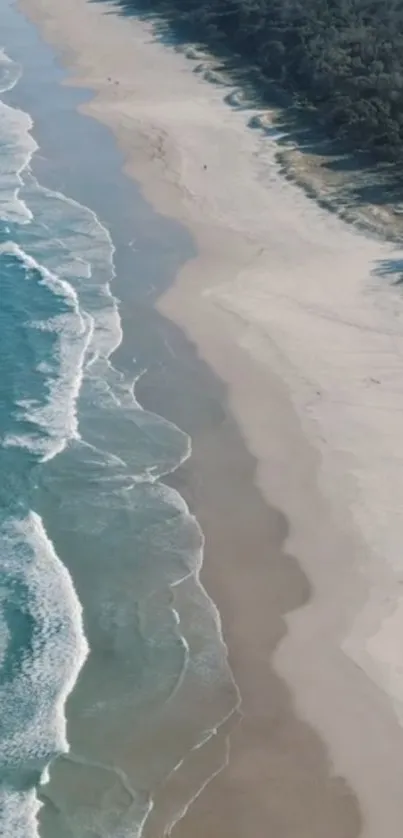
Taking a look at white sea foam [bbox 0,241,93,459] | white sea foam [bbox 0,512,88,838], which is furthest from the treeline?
white sea foam [bbox 0,512,88,838]

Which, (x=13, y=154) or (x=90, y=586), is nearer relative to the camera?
(x=90, y=586)

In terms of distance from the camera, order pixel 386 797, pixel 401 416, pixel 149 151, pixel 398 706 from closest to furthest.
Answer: pixel 386 797 → pixel 398 706 → pixel 401 416 → pixel 149 151

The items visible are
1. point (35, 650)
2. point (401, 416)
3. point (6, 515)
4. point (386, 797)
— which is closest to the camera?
point (386, 797)

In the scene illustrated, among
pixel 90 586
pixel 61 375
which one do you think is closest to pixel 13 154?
pixel 61 375

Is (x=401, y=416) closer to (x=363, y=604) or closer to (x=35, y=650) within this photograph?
(x=363, y=604)

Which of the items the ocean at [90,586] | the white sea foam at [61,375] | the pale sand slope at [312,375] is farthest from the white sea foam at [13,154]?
the ocean at [90,586]

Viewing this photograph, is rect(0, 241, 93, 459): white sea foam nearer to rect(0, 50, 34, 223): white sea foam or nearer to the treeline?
rect(0, 50, 34, 223): white sea foam

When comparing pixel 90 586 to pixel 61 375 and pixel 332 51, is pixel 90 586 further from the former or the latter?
pixel 332 51

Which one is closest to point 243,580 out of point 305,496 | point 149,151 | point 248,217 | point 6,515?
point 305,496
